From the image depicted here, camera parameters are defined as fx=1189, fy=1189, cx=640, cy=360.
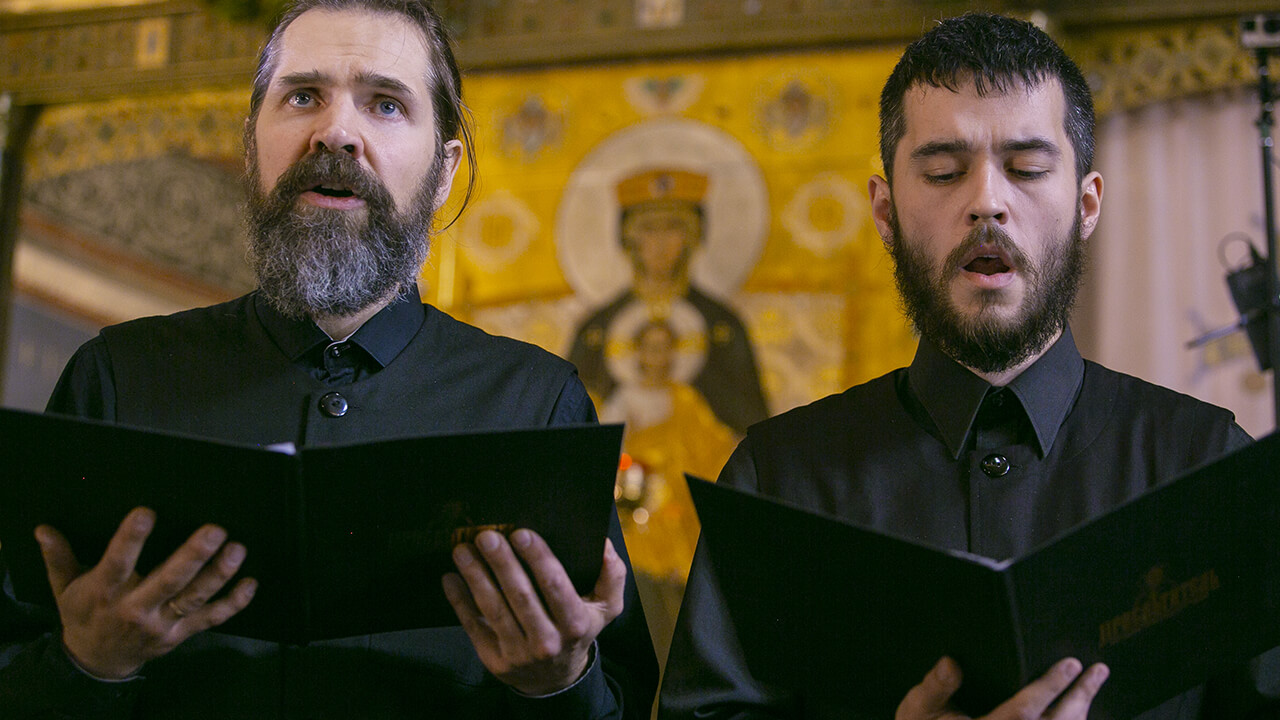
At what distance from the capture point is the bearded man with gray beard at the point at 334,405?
1.43 meters

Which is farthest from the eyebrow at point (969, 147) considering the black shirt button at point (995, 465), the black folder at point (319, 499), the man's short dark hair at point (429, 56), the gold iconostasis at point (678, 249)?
the gold iconostasis at point (678, 249)

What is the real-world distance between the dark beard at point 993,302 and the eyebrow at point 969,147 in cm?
12

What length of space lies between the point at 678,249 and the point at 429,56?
3111 millimetres

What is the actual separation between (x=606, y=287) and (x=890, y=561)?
12.8 feet

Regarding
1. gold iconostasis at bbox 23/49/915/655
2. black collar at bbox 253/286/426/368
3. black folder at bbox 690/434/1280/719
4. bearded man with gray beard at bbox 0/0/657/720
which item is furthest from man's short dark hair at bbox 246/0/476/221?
gold iconostasis at bbox 23/49/915/655

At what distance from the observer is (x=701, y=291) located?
16.4ft

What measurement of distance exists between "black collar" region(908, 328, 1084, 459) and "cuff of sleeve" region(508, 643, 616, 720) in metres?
0.59

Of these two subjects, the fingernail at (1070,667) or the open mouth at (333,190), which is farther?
the open mouth at (333,190)

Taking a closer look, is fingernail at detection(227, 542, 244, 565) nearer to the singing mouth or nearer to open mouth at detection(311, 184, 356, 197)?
open mouth at detection(311, 184, 356, 197)

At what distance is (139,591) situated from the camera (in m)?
1.38

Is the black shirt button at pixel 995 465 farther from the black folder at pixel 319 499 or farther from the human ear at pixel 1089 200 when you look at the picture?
the black folder at pixel 319 499

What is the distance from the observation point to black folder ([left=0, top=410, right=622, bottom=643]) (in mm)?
1333

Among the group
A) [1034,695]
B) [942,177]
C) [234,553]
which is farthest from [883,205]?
[234,553]

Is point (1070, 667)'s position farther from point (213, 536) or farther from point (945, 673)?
point (213, 536)
